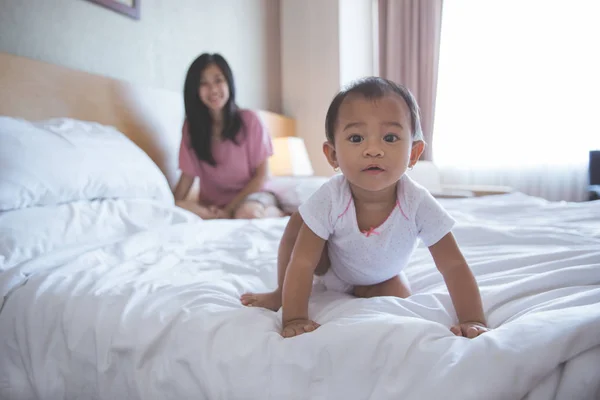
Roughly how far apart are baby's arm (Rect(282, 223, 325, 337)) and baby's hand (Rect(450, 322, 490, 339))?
0.21 meters

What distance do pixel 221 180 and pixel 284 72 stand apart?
72.1 inches

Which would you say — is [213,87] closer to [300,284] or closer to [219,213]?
[219,213]

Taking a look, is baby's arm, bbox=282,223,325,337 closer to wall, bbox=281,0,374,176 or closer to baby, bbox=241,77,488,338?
baby, bbox=241,77,488,338

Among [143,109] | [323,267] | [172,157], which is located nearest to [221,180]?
[172,157]

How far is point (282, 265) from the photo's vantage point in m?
0.85

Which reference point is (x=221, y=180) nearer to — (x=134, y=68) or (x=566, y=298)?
(x=134, y=68)

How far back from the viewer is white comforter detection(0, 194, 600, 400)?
1.52 ft

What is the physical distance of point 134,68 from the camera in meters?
2.02

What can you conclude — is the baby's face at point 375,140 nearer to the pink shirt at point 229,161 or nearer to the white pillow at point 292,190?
the white pillow at point 292,190

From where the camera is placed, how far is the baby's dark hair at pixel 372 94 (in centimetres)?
72

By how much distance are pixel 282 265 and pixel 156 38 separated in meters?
1.80

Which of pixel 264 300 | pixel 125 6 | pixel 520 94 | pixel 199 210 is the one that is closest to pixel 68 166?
pixel 199 210

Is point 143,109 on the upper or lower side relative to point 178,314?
upper

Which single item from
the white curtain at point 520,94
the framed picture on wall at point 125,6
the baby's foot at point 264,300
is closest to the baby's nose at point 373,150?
the baby's foot at point 264,300
